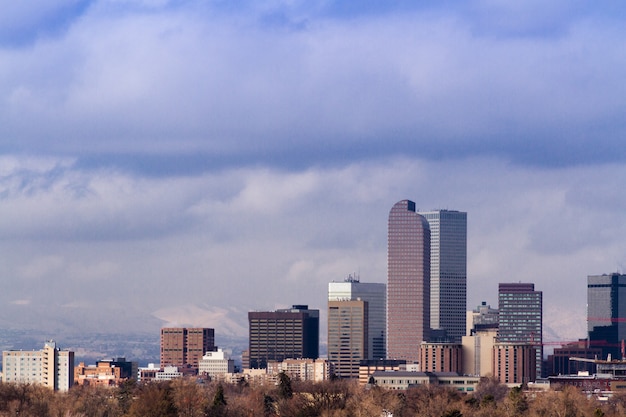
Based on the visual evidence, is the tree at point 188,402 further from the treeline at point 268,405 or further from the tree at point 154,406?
the tree at point 154,406

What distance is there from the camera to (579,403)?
6895 inches

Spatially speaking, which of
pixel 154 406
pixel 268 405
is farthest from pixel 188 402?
pixel 268 405

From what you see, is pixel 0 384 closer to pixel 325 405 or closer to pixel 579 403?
pixel 325 405

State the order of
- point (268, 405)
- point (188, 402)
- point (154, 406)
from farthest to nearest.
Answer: point (268, 405) → point (188, 402) → point (154, 406)

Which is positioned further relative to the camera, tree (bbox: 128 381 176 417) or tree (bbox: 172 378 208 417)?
tree (bbox: 172 378 208 417)

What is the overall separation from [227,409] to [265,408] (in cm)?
1152

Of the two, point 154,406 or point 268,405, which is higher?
point 154,406

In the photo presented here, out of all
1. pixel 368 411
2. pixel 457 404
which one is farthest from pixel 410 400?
pixel 368 411

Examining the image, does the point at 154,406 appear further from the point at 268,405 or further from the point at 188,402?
the point at 268,405

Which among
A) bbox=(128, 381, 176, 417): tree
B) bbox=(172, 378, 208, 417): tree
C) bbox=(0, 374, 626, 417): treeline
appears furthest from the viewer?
bbox=(172, 378, 208, 417): tree

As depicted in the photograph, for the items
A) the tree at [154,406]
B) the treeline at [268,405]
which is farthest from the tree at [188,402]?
the tree at [154,406]

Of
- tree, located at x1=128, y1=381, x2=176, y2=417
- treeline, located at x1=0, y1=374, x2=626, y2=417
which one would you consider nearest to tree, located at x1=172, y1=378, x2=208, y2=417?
treeline, located at x1=0, y1=374, x2=626, y2=417

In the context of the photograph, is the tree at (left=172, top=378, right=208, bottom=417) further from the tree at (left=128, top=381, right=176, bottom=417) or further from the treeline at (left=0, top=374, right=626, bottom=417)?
the tree at (left=128, top=381, right=176, bottom=417)

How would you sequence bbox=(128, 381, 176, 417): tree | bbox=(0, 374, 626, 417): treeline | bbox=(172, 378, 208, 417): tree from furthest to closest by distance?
bbox=(172, 378, 208, 417): tree → bbox=(0, 374, 626, 417): treeline → bbox=(128, 381, 176, 417): tree
